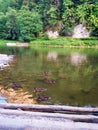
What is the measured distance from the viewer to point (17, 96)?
18906 mm

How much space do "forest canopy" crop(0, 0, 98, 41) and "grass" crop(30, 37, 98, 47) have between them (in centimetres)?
317

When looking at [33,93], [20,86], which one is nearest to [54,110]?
[33,93]

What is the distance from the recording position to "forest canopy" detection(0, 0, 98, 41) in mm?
84250

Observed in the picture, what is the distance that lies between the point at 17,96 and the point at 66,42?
208 feet

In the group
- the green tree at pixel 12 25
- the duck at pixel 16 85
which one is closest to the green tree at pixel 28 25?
the green tree at pixel 12 25

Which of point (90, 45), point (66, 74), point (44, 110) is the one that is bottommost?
point (90, 45)

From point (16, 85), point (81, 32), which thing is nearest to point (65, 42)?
point (81, 32)

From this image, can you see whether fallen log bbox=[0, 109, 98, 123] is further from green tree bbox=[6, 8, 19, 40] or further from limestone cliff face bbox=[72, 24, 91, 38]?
limestone cliff face bbox=[72, 24, 91, 38]

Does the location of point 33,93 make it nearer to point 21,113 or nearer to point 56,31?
point 21,113

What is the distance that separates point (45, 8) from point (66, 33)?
11.4 metres

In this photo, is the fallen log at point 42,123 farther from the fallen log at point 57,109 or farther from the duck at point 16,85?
the duck at point 16,85

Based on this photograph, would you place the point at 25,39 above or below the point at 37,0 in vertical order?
below

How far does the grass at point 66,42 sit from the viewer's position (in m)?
79.6

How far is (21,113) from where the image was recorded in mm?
8742
